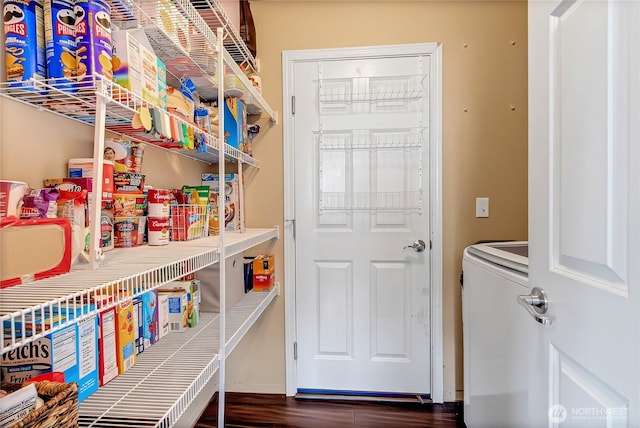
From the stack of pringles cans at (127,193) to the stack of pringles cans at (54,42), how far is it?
0.29 meters

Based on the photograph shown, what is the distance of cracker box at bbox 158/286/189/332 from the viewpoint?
1.25m

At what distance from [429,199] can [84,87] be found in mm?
1689

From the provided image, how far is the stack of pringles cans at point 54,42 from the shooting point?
70 centimetres

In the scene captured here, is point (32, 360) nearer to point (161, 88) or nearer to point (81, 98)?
point (81, 98)

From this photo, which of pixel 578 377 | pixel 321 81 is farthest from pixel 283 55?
pixel 578 377

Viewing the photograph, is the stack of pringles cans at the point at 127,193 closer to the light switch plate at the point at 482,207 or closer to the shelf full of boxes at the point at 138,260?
the shelf full of boxes at the point at 138,260

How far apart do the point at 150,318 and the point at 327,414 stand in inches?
49.1

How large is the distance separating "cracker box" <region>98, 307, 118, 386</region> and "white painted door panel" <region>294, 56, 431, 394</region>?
1.21m

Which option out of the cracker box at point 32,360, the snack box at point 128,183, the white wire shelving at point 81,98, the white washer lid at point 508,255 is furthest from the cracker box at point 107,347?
the white washer lid at point 508,255

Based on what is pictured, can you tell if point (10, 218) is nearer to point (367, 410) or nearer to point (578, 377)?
point (578, 377)

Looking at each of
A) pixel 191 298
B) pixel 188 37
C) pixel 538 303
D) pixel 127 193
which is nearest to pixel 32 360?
pixel 127 193

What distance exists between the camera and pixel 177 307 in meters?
1.27

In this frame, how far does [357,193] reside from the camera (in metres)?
1.94

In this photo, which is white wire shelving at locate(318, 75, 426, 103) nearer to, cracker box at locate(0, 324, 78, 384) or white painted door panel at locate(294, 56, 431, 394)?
white painted door panel at locate(294, 56, 431, 394)
